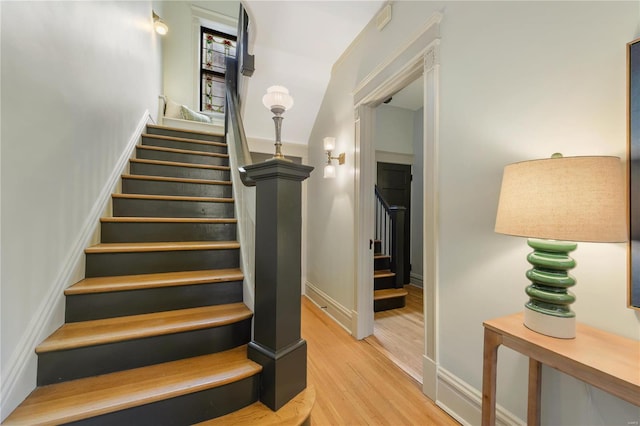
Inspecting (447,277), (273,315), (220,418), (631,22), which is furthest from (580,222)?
(220,418)

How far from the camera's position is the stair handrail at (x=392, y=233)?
3.65m

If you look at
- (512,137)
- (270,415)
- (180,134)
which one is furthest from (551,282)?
(180,134)

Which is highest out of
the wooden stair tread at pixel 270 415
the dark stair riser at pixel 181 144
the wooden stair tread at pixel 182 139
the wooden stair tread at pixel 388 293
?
the wooden stair tread at pixel 182 139

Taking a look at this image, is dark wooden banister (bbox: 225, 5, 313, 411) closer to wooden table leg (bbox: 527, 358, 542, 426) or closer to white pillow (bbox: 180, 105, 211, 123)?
Answer: wooden table leg (bbox: 527, 358, 542, 426)

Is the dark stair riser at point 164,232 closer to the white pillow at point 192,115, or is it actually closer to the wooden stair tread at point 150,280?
the wooden stair tread at point 150,280

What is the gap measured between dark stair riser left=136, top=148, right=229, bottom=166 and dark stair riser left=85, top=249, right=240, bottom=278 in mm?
1376

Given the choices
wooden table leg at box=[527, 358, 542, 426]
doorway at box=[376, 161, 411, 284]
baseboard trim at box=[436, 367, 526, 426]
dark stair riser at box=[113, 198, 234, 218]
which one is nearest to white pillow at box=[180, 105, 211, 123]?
dark stair riser at box=[113, 198, 234, 218]

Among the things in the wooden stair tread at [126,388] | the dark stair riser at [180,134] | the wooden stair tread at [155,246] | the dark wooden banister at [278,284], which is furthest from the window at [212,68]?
the wooden stair tread at [126,388]

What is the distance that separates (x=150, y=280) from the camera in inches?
62.3

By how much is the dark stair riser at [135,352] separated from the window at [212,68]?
4.50m

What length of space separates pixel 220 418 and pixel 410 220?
418 centimetres

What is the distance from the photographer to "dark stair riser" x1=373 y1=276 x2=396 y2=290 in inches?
138

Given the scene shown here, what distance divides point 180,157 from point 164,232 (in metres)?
1.17

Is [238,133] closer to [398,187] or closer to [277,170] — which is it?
[277,170]
